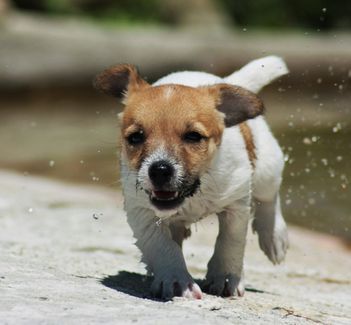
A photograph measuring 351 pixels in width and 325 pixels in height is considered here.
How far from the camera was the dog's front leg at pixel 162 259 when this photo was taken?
5.11m

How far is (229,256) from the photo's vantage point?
5656 millimetres

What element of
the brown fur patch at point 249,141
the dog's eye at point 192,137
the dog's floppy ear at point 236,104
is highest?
the dog's floppy ear at point 236,104

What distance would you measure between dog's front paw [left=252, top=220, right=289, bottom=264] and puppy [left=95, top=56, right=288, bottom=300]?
0.58 metres

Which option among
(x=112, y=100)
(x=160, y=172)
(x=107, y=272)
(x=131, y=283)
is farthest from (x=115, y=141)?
(x=112, y=100)

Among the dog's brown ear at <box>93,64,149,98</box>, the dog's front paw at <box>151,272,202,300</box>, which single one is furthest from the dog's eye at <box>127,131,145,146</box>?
the dog's front paw at <box>151,272,202,300</box>

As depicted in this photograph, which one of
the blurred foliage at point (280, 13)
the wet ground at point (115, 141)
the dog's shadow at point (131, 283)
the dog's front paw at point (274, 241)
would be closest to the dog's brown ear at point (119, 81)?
the dog's shadow at point (131, 283)

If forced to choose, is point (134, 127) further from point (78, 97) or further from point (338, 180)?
point (78, 97)

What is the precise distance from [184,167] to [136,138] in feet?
1.18

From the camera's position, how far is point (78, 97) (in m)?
16.6

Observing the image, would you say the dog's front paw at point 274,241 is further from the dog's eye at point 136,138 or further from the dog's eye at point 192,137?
the dog's eye at point 136,138

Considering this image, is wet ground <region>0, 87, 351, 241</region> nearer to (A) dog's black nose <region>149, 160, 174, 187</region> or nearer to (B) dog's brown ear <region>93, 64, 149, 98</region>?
(B) dog's brown ear <region>93, 64, 149, 98</region>

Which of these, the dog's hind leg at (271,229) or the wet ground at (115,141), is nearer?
the dog's hind leg at (271,229)

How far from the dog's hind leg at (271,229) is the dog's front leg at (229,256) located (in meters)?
0.94

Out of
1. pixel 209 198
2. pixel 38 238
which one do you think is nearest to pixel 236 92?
pixel 209 198
